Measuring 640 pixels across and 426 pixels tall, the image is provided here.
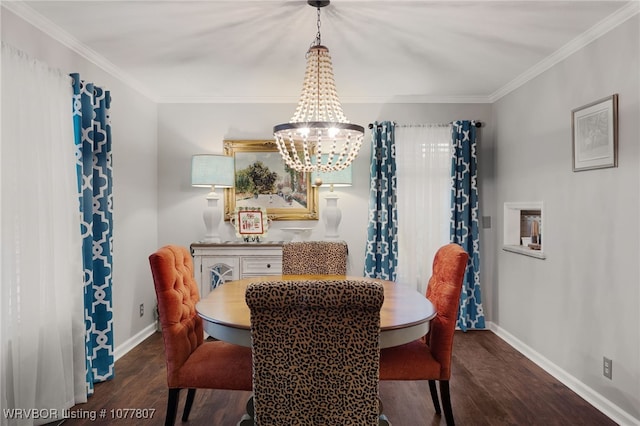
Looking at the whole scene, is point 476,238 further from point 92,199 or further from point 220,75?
→ point 92,199

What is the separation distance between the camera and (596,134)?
9.64 ft

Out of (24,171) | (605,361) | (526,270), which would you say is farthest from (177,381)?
(526,270)

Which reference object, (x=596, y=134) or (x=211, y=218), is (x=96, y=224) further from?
(x=596, y=134)

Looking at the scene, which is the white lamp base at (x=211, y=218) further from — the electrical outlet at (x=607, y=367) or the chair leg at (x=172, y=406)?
the electrical outlet at (x=607, y=367)

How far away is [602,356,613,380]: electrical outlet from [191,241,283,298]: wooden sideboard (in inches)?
106

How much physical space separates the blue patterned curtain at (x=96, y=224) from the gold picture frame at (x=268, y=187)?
1.55 m

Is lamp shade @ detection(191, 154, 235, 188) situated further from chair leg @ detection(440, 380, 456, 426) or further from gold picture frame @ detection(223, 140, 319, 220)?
chair leg @ detection(440, 380, 456, 426)

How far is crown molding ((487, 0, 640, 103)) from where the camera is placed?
8.73 feet

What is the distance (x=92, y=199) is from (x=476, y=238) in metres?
3.60

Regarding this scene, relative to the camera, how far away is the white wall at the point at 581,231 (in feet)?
8.70

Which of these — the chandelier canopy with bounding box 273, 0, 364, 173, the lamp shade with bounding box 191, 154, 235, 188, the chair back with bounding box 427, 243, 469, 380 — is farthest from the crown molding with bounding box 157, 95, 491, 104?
the chair back with bounding box 427, 243, 469, 380

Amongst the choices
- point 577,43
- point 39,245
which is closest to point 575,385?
point 577,43

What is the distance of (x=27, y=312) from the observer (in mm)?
2502

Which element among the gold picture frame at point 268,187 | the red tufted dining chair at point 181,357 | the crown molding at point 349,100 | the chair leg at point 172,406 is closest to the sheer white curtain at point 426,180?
the crown molding at point 349,100
